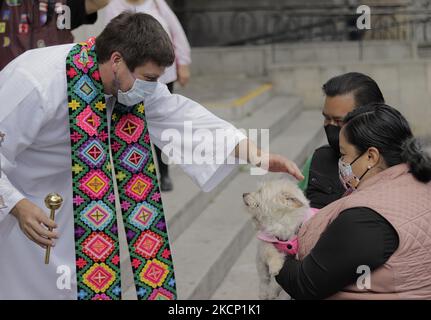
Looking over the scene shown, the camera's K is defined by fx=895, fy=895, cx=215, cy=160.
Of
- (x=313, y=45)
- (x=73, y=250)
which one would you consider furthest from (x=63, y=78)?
(x=313, y=45)

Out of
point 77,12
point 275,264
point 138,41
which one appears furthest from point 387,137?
point 77,12

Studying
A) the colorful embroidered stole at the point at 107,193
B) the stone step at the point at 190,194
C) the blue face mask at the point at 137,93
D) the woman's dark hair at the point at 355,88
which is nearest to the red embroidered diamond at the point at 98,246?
the colorful embroidered stole at the point at 107,193

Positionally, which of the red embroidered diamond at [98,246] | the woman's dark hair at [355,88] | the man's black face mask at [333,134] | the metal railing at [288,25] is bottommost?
the metal railing at [288,25]

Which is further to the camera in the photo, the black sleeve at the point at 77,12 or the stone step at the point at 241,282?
the stone step at the point at 241,282

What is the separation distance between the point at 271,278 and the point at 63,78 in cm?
116

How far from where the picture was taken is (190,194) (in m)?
7.14

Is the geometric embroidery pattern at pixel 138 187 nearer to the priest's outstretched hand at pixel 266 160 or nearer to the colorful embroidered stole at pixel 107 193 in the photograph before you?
the colorful embroidered stole at pixel 107 193

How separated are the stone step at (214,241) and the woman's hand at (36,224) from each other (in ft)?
5.31

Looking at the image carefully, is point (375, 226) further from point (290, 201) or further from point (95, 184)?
point (95, 184)

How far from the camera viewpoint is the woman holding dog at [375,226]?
2820mm

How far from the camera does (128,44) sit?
3.36m

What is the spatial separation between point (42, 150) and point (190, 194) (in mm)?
3531

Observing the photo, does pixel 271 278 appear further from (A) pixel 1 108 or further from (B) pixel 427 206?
(A) pixel 1 108

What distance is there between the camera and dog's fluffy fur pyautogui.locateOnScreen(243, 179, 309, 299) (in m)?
3.38
